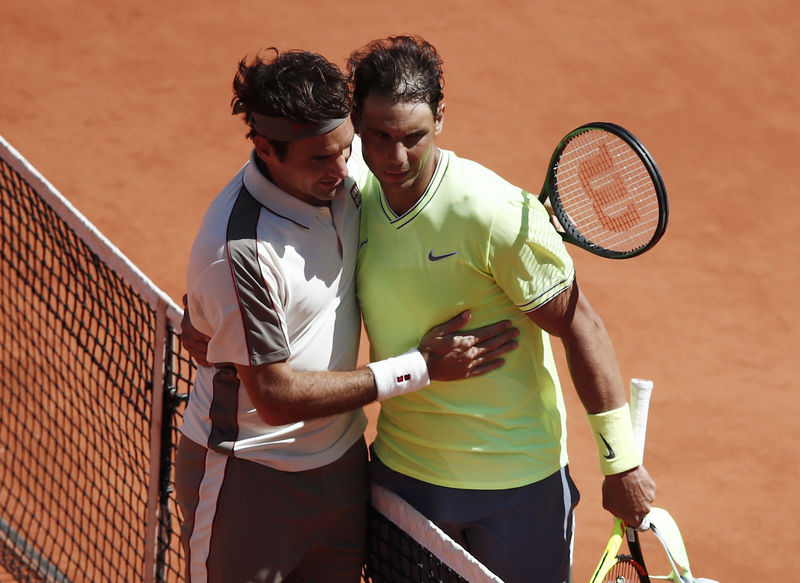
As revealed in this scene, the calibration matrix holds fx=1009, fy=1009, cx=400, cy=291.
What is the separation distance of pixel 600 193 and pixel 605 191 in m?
0.02

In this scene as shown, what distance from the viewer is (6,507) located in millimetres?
4406

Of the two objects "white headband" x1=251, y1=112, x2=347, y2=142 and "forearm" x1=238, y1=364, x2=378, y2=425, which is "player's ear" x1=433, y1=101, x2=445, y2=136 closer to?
"white headband" x1=251, y1=112, x2=347, y2=142

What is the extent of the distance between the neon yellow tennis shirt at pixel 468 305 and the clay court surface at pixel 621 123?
6.38 feet

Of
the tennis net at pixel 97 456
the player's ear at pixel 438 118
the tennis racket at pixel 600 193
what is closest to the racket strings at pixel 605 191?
the tennis racket at pixel 600 193

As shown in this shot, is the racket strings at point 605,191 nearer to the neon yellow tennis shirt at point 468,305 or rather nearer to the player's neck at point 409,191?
the neon yellow tennis shirt at point 468,305

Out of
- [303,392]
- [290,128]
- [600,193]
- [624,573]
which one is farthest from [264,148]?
[624,573]

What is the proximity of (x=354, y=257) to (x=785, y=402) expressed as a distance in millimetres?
3485

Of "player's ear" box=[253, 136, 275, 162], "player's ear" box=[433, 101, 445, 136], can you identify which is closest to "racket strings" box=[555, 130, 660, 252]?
"player's ear" box=[433, 101, 445, 136]

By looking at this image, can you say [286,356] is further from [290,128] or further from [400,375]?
[290,128]

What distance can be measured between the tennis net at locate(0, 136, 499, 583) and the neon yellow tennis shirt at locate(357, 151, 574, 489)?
210mm

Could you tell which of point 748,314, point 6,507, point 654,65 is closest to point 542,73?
point 654,65

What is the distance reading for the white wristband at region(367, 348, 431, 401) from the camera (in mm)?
2492

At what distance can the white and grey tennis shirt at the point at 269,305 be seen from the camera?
8.00ft

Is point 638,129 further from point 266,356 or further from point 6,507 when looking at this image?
point 266,356
